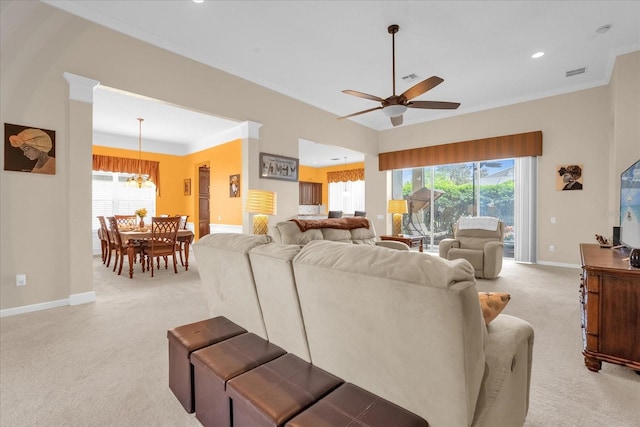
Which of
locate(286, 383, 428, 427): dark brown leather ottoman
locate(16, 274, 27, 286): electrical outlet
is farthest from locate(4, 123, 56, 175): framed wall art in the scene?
locate(286, 383, 428, 427): dark brown leather ottoman

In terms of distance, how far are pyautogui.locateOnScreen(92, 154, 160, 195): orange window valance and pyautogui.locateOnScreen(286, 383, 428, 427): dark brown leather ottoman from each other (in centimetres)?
828

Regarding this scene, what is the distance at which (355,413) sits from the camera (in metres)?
0.96

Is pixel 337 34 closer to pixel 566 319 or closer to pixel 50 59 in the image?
pixel 50 59

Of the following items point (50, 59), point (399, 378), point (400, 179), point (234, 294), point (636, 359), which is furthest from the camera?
point (400, 179)

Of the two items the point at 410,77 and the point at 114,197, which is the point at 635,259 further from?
the point at 114,197

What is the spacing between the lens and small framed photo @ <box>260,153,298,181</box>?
5.19 m

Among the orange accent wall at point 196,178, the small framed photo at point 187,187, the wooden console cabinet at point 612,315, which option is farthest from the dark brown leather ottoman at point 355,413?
the small framed photo at point 187,187

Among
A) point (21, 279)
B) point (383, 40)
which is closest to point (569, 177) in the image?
point (383, 40)

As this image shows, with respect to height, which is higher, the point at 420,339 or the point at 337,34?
the point at 337,34

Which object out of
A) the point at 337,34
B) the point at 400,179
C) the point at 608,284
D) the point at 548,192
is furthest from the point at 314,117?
the point at 608,284

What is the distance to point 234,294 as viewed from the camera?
166cm

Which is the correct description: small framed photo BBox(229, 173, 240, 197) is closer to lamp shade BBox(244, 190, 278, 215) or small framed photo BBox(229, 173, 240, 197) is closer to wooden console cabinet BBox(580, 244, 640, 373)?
lamp shade BBox(244, 190, 278, 215)

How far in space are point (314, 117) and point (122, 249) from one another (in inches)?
166

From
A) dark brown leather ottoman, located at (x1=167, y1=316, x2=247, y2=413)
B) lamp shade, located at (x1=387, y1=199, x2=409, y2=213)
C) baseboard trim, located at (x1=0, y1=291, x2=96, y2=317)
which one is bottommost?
baseboard trim, located at (x1=0, y1=291, x2=96, y2=317)
